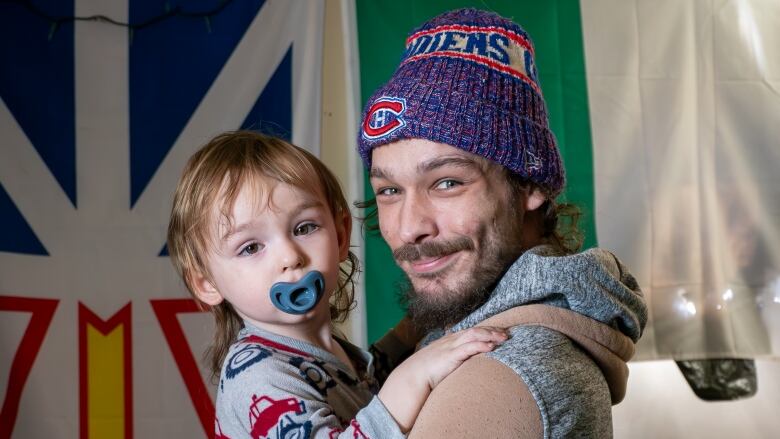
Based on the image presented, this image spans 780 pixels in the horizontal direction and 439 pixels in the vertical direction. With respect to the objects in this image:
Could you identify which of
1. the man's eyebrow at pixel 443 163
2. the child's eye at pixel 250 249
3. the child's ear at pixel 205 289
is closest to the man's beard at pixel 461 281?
the man's eyebrow at pixel 443 163

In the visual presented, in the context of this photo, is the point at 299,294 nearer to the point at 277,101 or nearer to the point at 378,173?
the point at 378,173

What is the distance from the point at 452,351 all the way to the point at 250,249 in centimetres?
41

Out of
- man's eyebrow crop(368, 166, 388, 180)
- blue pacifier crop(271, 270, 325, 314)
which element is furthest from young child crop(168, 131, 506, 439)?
man's eyebrow crop(368, 166, 388, 180)

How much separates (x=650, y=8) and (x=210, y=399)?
1.89m

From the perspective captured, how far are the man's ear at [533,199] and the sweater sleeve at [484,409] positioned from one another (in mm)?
424

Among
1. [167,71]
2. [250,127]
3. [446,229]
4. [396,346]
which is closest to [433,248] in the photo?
[446,229]

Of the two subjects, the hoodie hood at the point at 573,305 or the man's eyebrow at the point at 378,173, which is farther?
the man's eyebrow at the point at 378,173

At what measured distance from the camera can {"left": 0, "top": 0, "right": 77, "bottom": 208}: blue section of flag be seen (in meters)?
2.68

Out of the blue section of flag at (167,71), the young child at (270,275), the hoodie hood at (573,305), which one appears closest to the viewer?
the hoodie hood at (573,305)

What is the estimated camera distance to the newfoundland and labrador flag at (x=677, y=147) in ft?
9.36

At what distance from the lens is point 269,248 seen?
1.32 m

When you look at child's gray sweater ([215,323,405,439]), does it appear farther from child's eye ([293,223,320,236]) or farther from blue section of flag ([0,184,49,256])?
blue section of flag ([0,184,49,256])

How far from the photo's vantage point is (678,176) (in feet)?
9.38

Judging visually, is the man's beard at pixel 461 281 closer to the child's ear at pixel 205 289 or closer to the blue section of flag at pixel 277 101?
the child's ear at pixel 205 289
